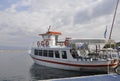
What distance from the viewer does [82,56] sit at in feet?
81.5

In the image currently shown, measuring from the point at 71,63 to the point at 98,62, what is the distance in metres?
3.72

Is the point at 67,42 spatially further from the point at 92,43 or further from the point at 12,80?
the point at 12,80

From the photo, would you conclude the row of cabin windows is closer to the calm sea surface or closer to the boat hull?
the boat hull

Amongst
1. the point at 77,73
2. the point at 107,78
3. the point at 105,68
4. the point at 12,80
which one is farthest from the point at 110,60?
the point at 107,78

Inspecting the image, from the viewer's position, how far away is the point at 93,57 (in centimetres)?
2403

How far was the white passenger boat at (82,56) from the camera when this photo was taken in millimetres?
22469

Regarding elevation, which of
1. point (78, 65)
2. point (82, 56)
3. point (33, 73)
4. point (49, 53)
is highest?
point (49, 53)

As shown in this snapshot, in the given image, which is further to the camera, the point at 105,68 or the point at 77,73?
the point at 77,73

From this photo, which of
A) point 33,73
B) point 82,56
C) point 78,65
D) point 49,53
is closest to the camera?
point 78,65

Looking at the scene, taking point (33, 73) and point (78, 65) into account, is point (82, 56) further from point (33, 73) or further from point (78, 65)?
point (33, 73)

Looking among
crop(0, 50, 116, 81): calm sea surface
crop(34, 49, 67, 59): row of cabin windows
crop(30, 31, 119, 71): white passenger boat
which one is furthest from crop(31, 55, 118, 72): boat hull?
crop(34, 49, 67, 59): row of cabin windows

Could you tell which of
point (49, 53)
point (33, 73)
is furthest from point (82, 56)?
point (33, 73)

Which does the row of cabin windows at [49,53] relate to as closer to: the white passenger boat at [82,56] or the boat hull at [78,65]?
the white passenger boat at [82,56]

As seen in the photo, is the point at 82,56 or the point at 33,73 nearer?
the point at 82,56
